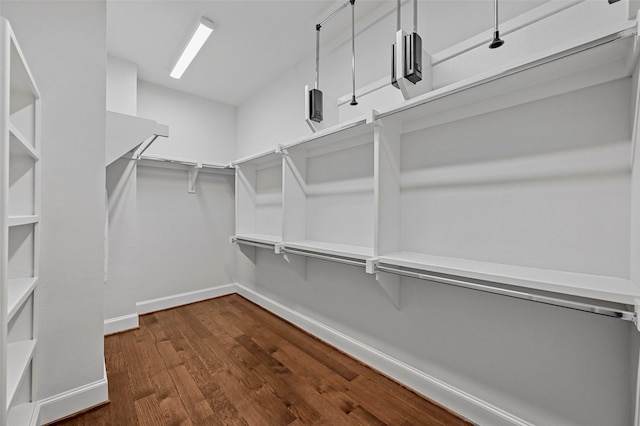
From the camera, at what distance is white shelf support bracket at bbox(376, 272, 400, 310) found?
163cm

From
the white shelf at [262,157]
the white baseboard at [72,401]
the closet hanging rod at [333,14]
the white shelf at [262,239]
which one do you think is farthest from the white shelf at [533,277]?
the white baseboard at [72,401]

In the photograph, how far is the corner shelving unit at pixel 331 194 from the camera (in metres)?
1.94

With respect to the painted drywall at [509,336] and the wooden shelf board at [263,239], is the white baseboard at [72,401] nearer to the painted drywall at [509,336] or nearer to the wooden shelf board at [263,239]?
the wooden shelf board at [263,239]

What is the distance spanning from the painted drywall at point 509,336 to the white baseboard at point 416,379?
0.10ft

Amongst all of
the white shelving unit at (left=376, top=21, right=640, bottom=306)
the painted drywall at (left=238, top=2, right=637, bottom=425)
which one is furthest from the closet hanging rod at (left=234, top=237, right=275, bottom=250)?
the white shelving unit at (left=376, top=21, right=640, bottom=306)

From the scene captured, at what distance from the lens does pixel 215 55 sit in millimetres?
2656

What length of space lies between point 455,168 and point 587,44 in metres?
0.73

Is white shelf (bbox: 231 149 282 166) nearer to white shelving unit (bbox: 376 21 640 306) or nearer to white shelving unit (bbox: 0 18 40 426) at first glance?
white shelving unit (bbox: 376 21 640 306)

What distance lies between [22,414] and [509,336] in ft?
8.00

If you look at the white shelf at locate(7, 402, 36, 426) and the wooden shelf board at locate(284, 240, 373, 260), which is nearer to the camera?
the white shelf at locate(7, 402, 36, 426)

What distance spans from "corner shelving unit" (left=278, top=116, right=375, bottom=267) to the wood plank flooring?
81cm

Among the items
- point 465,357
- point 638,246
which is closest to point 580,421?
point 465,357

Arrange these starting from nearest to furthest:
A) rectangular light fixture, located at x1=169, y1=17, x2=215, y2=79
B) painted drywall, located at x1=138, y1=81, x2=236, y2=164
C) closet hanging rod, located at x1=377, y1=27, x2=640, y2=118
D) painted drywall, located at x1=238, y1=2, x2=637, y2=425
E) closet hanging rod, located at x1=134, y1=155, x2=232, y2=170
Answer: closet hanging rod, located at x1=377, y1=27, x2=640, y2=118 → painted drywall, located at x1=238, y1=2, x2=637, y2=425 → rectangular light fixture, located at x1=169, y1=17, x2=215, y2=79 → closet hanging rod, located at x1=134, y1=155, x2=232, y2=170 → painted drywall, located at x1=138, y1=81, x2=236, y2=164

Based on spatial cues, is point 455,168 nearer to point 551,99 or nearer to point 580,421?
point 551,99
